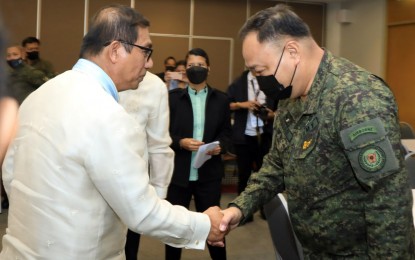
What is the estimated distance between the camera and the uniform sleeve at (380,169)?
4.73ft

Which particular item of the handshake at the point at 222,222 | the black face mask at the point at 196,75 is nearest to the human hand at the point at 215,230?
the handshake at the point at 222,222

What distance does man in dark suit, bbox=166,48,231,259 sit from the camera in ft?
11.1

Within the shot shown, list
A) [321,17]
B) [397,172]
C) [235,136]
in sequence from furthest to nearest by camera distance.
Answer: [321,17]
[235,136]
[397,172]

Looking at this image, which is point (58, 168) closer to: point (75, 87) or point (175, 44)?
point (75, 87)

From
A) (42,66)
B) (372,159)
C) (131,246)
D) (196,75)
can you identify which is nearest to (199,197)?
(131,246)

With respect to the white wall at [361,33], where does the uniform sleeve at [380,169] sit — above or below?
below

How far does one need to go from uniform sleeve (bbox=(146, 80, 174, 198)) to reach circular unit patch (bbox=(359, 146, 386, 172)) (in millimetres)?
1591

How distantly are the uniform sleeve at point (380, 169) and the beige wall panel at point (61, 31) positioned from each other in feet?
24.2

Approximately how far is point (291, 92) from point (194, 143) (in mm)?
1610

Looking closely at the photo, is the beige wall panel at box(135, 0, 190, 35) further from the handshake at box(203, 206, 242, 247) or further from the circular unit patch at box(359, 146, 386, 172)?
the circular unit patch at box(359, 146, 386, 172)

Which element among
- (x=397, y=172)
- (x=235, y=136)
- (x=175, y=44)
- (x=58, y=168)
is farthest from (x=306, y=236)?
(x=175, y=44)

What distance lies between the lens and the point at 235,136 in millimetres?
4961

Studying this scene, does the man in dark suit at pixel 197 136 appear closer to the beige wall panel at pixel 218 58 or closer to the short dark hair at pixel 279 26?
the short dark hair at pixel 279 26

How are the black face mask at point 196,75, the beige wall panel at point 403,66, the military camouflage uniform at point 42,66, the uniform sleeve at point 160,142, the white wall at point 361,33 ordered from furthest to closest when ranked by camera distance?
the white wall at point 361,33 → the beige wall panel at point 403,66 → the military camouflage uniform at point 42,66 → the black face mask at point 196,75 → the uniform sleeve at point 160,142
